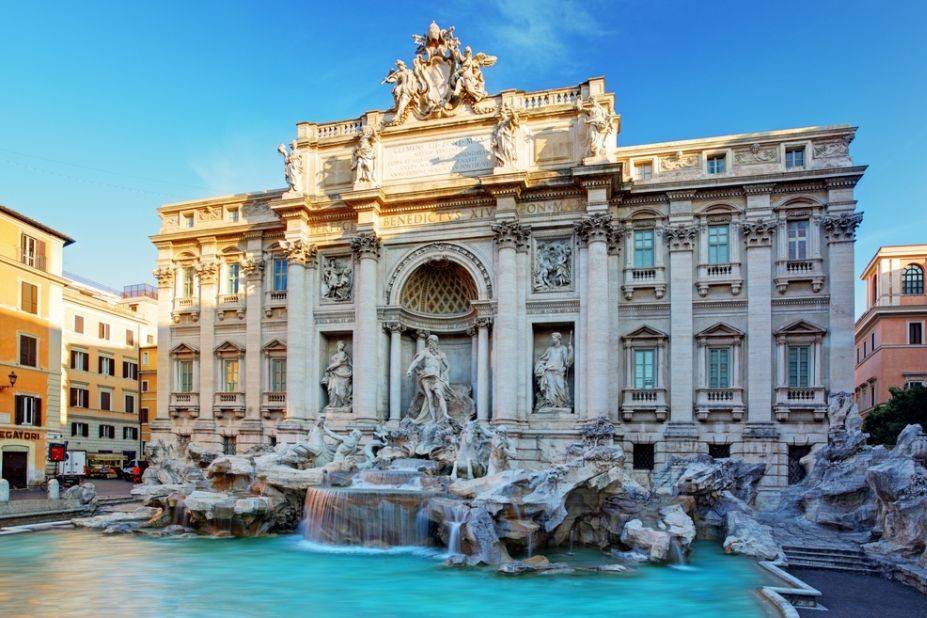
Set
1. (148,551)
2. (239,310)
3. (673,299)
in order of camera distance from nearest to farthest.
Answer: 1. (148,551)
2. (673,299)
3. (239,310)

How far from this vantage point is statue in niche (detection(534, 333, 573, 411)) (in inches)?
924

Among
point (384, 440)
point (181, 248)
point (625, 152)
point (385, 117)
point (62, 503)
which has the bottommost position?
point (62, 503)

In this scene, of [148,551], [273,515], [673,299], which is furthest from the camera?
[673,299]

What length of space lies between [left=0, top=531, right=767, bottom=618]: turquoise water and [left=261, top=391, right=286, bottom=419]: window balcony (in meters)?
10.3

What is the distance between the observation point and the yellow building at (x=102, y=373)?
4072cm

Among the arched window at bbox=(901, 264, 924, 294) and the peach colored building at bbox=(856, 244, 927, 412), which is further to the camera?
the arched window at bbox=(901, 264, 924, 294)

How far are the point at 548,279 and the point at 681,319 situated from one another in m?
4.78

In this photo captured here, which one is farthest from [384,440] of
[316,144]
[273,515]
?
[316,144]

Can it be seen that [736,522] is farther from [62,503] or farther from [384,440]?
[62,503]

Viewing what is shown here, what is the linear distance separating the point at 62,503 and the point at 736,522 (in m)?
20.5

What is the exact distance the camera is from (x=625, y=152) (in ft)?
80.2

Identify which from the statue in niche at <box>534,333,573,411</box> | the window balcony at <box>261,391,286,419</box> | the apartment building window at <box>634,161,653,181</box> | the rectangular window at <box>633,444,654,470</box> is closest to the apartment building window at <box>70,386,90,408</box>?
the window balcony at <box>261,391,286,419</box>

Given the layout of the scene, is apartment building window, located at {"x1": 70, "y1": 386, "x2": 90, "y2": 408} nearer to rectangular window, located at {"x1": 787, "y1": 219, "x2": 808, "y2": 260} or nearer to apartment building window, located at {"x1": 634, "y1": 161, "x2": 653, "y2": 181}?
apartment building window, located at {"x1": 634, "y1": 161, "x2": 653, "y2": 181}

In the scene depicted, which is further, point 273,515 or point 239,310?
point 239,310
